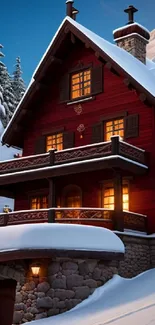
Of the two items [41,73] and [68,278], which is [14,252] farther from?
[41,73]

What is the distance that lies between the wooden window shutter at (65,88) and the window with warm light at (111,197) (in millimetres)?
5456

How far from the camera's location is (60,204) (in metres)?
24.4

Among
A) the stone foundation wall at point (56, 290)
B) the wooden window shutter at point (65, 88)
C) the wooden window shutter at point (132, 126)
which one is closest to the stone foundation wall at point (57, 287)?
the stone foundation wall at point (56, 290)

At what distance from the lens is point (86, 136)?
24578 mm

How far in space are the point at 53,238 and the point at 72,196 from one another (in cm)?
771

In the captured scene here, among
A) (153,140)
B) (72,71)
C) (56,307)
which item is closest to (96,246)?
(56,307)

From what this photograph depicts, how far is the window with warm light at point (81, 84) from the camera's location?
2500cm

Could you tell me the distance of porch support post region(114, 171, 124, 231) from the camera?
20.0m

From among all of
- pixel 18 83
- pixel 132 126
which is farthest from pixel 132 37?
pixel 18 83

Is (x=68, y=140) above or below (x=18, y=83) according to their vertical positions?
below

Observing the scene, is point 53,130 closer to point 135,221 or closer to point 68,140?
point 68,140

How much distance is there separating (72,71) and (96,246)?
1121 cm

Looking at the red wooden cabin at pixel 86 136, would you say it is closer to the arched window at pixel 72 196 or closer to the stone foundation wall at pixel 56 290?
the arched window at pixel 72 196

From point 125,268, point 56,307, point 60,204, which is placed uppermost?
point 60,204
